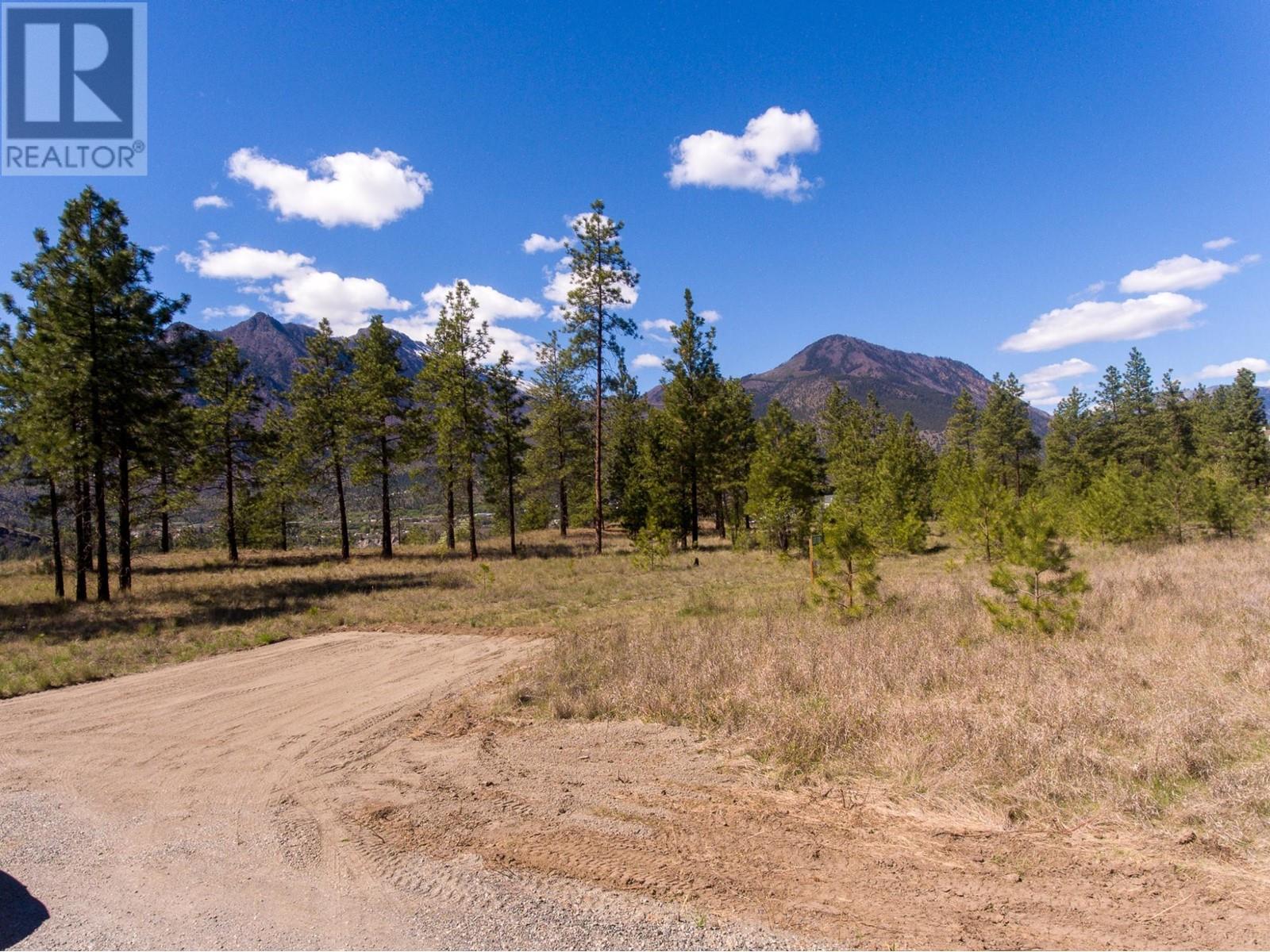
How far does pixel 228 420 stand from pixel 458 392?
12288 millimetres

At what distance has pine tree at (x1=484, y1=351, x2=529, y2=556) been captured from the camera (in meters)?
30.2

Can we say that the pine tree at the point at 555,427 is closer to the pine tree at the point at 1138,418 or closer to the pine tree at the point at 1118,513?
the pine tree at the point at 1118,513

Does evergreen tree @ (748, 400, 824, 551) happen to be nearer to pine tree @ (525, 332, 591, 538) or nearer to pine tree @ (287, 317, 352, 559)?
pine tree @ (525, 332, 591, 538)

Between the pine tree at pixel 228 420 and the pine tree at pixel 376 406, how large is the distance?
19.1 ft

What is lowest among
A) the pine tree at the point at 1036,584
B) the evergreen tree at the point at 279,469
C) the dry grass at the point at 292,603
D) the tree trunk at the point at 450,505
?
the dry grass at the point at 292,603

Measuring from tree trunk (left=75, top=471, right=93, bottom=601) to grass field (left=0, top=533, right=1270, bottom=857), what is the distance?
1112 millimetres

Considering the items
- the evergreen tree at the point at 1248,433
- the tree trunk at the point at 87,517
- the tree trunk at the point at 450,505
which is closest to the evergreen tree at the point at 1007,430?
the evergreen tree at the point at 1248,433

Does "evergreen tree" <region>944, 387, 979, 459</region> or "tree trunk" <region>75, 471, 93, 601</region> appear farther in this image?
"evergreen tree" <region>944, 387, 979, 459</region>

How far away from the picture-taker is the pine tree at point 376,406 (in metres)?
29.5

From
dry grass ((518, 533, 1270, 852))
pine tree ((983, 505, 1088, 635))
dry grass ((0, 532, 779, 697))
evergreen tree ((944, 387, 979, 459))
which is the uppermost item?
evergreen tree ((944, 387, 979, 459))

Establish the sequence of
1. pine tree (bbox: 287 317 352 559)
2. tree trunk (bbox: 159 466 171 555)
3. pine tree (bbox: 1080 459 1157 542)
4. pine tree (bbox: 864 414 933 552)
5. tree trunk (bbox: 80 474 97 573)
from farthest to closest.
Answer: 1. pine tree (bbox: 287 317 352 559)
2. pine tree (bbox: 864 414 933 552)
3. tree trunk (bbox: 159 466 171 555)
4. pine tree (bbox: 1080 459 1157 542)
5. tree trunk (bbox: 80 474 97 573)

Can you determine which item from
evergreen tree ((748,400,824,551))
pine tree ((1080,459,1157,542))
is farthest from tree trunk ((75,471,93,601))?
pine tree ((1080,459,1157,542))

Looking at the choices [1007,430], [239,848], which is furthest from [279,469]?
[1007,430]

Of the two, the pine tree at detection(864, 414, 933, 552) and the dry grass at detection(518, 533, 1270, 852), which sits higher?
the pine tree at detection(864, 414, 933, 552)
